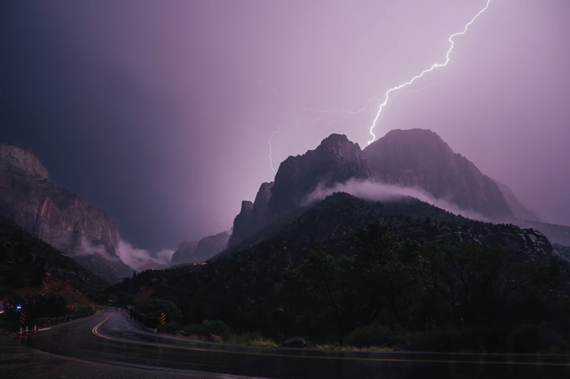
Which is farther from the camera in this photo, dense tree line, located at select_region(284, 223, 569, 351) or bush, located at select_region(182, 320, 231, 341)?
bush, located at select_region(182, 320, 231, 341)

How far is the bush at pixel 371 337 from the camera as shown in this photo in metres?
17.5

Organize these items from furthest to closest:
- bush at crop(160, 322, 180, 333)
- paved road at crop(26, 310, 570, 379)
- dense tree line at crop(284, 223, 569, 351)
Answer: bush at crop(160, 322, 180, 333) → dense tree line at crop(284, 223, 569, 351) → paved road at crop(26, 310, 570, 379)

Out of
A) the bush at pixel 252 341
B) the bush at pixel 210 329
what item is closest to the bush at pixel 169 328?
the bush at pixel 210 329

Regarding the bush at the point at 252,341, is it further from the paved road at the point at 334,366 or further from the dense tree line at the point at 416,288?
the paved road at the point at 334,366

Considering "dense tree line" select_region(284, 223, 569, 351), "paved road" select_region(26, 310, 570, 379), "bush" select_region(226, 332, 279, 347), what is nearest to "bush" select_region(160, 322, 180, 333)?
"bush" select_region(226, 332, 279, 347)

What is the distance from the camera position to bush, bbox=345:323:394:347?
17.5 metres

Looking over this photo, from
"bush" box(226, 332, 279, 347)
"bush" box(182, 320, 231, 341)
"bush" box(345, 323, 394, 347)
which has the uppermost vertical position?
"bush" box(182, 320, 231, 341)

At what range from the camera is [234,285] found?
69250mm

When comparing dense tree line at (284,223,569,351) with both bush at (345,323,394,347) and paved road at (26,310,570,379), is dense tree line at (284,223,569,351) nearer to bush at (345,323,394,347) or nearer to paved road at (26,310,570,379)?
bush at (345,323,394,347)

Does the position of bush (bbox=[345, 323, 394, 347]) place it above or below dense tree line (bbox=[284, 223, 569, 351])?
below

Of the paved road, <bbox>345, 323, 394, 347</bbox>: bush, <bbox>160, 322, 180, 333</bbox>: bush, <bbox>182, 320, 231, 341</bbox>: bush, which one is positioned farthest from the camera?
<bbox>160, 322, 180, 333</bbox>: bush

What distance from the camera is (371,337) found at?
18016 mm

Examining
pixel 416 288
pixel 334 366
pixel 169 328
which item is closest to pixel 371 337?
pixel 416 288

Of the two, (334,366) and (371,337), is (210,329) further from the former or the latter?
(334,366)
